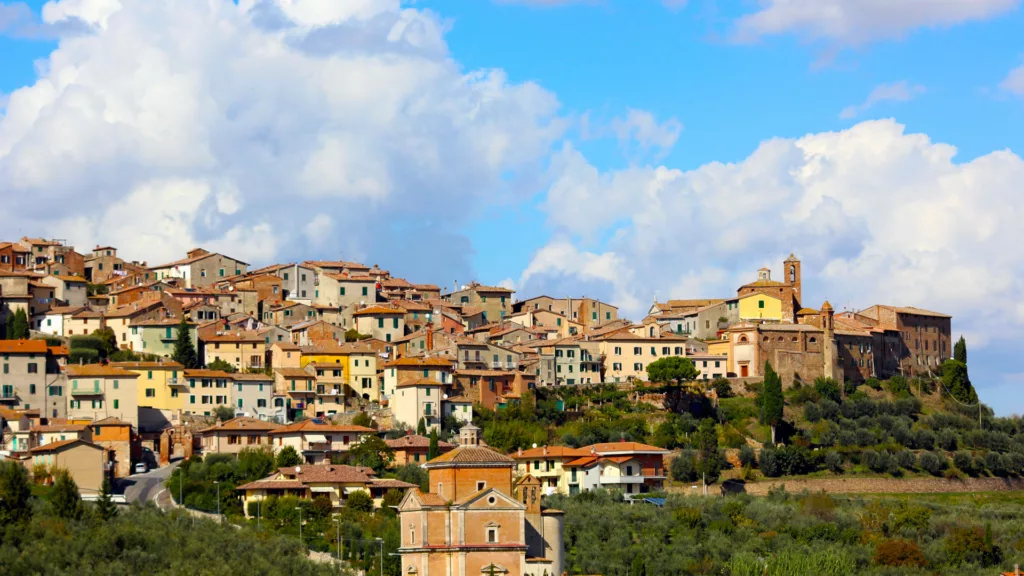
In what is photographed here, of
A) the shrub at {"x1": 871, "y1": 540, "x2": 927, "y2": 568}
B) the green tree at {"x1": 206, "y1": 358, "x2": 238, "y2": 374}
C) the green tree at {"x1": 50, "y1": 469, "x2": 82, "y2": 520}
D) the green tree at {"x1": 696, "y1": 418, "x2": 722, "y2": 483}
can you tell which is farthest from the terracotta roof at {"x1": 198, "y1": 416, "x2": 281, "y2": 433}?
the shrub at {"x1": 871, "y1": 540, "x2": 927, "y2": 568}

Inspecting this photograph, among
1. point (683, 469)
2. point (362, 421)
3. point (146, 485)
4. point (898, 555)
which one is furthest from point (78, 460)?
point (898, 555)

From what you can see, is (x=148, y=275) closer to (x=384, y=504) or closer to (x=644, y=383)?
(x=644, y=383)

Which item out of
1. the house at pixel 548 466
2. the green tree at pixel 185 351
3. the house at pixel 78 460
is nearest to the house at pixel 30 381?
the green tree at pixel 185 351

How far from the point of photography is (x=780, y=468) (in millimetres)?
93000

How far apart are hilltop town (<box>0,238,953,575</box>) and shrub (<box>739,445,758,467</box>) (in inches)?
204

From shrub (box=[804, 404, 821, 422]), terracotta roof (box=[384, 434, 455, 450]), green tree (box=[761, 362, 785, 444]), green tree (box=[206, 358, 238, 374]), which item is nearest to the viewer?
terracotta roof (box=[384, 434, 455, 450])

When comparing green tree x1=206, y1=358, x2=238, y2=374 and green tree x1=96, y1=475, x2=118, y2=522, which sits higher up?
green tree x1=206, y1=358, x2=238, y2=374

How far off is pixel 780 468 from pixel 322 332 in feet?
85.2

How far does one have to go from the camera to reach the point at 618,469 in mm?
88250

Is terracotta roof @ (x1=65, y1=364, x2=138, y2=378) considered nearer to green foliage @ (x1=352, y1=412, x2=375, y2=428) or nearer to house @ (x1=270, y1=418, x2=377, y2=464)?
house @ (x1=270, y1=418, x2=377, y2=464)

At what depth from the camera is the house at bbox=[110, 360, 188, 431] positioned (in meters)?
91.1

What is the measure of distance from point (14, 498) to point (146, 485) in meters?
16.0

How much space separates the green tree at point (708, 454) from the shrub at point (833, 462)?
5731mm

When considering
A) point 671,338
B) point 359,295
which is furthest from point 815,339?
point 359,295
